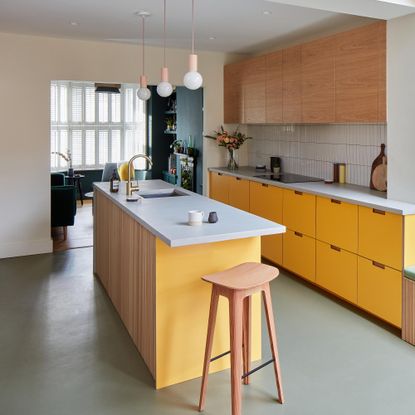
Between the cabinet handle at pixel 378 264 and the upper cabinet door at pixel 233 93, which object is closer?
the cabinet handle at pixel 378 264

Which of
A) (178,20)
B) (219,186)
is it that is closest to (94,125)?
(219,186)

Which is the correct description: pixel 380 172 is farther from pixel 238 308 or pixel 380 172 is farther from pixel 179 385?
pixel 179 385

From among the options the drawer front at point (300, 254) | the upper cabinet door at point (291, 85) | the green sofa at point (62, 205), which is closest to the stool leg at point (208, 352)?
the drawer front at point (300, 254)

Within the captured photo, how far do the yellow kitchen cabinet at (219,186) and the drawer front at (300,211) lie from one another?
1.38 metres

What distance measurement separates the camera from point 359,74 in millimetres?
3984

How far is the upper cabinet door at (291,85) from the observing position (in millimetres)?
4883

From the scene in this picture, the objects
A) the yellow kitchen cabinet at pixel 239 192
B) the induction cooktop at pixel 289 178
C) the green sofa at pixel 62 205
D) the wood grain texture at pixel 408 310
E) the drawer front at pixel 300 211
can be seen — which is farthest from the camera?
the green sofa at pixel 62 205

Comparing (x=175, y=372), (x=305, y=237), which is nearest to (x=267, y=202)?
(x=305, y=237)

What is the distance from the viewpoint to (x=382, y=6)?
3.16 m

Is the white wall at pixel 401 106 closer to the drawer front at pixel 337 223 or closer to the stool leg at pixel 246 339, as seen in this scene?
the drawer front at pixel 337 223

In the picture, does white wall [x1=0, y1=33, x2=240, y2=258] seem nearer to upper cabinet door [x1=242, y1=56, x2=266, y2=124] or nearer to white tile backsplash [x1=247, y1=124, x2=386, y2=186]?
upper cabinet door [x1=242, y1=56, x2=266, y2=124]

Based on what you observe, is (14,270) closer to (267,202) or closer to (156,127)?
(267,202)

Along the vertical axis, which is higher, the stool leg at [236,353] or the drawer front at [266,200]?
the drawer front at [266,200]

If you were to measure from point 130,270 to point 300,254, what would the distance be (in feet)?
6.35
